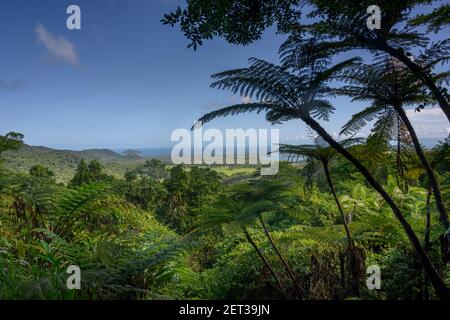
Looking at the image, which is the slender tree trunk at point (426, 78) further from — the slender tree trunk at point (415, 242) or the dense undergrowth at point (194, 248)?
the slender tree trunk at point (415, 242)

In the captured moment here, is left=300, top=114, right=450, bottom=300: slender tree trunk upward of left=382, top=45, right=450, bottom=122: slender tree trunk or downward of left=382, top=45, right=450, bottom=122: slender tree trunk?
downward

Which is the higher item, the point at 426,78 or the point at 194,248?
the point at 426,78

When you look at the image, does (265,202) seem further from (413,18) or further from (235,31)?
(413,18)

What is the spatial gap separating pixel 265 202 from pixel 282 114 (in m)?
0.96

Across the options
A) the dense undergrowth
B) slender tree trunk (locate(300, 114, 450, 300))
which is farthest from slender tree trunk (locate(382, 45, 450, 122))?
slender tree trunk (locate(300, 114, 450, 300))

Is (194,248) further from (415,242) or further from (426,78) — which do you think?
(426,78)

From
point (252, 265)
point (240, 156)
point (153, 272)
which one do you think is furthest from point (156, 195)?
point (153, 272)

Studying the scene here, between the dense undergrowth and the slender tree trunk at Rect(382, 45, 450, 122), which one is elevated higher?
the slender tree trunk at Rect(382, 45, 450, 122)

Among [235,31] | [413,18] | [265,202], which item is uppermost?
[413,18]

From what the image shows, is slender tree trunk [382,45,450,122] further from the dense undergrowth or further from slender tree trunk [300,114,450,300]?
slender tree trunk [300,114,450,300]

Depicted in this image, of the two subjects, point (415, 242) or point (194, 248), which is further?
point (194, 248)

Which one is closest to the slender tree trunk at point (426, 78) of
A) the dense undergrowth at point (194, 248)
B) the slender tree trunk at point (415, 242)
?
the dense undergrowth at point (194, 248)

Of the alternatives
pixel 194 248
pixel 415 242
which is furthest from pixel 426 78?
pixel 194 248
